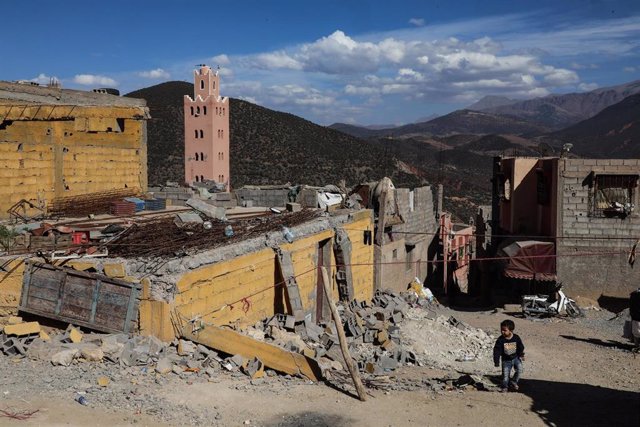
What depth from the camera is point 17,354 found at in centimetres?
1010

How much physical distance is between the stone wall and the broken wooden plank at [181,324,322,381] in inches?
484

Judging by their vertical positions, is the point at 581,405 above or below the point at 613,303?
above

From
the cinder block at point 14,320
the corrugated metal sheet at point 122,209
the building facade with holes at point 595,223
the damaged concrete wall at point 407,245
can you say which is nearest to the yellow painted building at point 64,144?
the corrugated metal sheet at point 122,209

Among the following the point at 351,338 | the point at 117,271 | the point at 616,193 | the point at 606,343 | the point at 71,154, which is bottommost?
the point at 606,343

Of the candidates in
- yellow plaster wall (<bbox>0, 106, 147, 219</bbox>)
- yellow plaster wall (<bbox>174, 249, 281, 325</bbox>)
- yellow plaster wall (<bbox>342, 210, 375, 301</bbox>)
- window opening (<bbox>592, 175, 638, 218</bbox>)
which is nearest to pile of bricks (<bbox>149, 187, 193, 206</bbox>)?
yellow plaster wall (<bbox>0, 106, 147, 219</bbox>)

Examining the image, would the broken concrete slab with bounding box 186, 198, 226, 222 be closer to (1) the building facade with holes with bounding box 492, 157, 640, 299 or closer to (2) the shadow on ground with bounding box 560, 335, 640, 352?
(2) the shadow on ground with bounding box 560, 335, 640, 352

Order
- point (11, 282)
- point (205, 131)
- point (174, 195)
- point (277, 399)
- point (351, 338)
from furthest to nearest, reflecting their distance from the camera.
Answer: point (205, 131) → point (174, 195) → point (351, 338) → point (11, 282) → point (277, 399)

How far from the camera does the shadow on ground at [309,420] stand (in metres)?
8.80

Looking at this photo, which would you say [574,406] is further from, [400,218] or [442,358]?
[400,218]

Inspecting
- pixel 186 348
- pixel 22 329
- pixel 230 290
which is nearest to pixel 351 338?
pixel 230 290

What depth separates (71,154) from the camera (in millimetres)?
19594

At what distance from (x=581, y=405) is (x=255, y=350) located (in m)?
5.19

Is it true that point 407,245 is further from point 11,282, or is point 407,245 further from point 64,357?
point 64,357

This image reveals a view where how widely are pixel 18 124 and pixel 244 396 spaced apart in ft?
39.0
